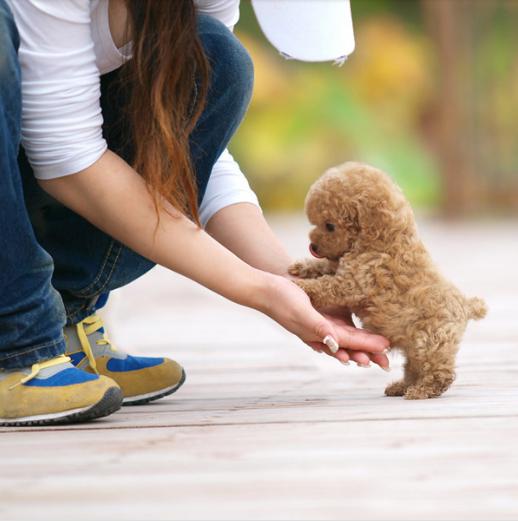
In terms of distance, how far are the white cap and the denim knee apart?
164mm

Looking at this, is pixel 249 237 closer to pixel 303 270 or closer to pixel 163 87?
pixel 303 270

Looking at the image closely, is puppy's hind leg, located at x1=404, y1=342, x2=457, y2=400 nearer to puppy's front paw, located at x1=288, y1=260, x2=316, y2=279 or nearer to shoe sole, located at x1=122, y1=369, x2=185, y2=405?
puppy's front paw, located at x1=288, y1=260, x2=316, y2=279

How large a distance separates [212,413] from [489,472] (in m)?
0.55

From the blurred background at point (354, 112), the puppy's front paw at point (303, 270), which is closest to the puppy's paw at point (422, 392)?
the puppy's front paw at point (303, 270)

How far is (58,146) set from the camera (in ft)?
5.12

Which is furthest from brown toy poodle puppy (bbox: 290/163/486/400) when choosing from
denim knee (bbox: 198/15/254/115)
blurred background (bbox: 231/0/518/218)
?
blurred background (bbox: 231/0/518/218)

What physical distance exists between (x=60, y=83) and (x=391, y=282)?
57 cm

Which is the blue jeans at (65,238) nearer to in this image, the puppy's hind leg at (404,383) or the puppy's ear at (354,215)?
the puppy's ear at (354,215)

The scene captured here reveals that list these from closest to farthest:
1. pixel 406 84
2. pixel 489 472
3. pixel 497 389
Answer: pixel 489 472 → pixel 497 389 → pixel 406 84

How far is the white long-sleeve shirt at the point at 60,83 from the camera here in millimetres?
1529

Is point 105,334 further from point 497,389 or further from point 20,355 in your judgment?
point 497,389

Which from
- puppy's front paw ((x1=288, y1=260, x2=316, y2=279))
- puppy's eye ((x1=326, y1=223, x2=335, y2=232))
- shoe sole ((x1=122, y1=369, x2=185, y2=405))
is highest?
puppy's eye ((x1=326, y1=223, x2=335, y2=232))

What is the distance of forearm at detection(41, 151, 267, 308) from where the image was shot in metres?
1.59

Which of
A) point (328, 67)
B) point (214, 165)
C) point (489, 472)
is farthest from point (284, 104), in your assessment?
point (489, 472)
